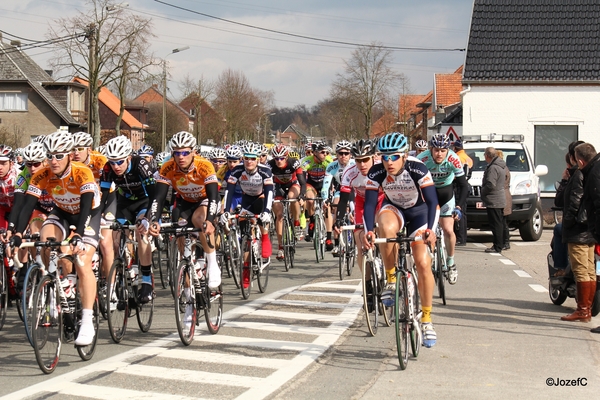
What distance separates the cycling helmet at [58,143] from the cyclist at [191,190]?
122 cm

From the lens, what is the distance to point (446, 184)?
1227 centimetres

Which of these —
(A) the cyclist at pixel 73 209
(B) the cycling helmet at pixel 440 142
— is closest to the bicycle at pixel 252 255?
(B) the cycling helmet at pixel 440 142

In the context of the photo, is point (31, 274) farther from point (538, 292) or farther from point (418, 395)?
point (538, 292)

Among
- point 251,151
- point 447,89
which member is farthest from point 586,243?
point 447,89

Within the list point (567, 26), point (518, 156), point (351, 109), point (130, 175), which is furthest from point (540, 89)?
point (351, 109)

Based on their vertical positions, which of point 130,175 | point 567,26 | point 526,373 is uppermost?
point 567,26

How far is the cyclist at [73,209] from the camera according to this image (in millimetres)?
7623

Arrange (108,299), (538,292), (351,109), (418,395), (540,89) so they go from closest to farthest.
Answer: (418,395), (108,299), (538,292), (540,89), (351,109)

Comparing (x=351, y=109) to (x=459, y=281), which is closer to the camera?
(x=459, y=281)

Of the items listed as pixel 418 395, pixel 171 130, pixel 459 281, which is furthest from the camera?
pixel 171 130

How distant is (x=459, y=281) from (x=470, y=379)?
6.56 m

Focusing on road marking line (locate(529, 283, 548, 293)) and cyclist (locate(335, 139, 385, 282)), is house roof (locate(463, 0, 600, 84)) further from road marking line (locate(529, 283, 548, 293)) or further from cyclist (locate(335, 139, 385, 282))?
cyclist (locate(335, 139, 385, 282))

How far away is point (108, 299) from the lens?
847cm

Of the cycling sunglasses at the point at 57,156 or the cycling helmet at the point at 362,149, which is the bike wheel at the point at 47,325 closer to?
the cycling sunglasses at the point at 57,156
